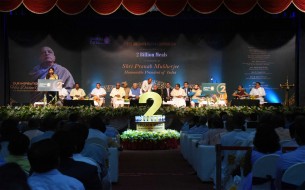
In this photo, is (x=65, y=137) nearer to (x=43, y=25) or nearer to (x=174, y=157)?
(x=174, y=157)

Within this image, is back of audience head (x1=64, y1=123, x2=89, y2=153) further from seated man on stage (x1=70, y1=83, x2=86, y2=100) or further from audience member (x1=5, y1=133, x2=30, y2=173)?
seated man on stage (x1=70, y1=83, x2=86, y2=100)

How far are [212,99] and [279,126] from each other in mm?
9909

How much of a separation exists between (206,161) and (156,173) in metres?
1.24

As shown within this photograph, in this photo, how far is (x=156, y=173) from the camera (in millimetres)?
7477

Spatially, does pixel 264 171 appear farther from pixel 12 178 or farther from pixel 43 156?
pixel 12 178

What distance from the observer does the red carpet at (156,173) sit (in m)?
6.45

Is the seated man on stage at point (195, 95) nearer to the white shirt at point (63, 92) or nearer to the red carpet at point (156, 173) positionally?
the white shirt at point (63, 92)

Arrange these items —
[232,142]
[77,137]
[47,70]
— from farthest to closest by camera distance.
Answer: [47,70], [232,142], [77,137]

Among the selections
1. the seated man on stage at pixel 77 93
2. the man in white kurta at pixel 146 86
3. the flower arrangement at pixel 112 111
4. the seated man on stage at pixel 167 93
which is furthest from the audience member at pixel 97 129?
the man in white kurta at pixel 146 86

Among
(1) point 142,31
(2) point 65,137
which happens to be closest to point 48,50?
(1) point 142,31

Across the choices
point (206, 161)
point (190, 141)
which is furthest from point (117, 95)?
point (206, 161)

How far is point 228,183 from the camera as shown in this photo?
5.06 meters

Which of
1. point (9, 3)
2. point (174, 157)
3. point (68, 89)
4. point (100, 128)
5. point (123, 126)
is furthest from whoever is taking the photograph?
point (68, 89)

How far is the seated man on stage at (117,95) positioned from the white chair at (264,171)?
12.5m
